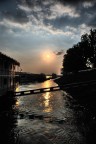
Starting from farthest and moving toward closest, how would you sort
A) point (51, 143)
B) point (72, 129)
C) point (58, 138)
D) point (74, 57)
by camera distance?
point (74, 57) → point (72, 129) → point (58, 138) → point (51, 143)

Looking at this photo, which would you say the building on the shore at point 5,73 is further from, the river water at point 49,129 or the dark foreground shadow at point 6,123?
the river water at point 49,129

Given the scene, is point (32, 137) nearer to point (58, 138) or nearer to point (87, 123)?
point (58, 138)

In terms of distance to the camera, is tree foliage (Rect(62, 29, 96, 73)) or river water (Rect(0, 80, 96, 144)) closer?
river water (Rect(0, 80, 96, 144))

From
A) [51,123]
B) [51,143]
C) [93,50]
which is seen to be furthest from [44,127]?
[93,50]

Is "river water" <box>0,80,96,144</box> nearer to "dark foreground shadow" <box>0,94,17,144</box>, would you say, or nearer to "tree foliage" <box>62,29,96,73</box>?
"dark foreground shadow" <box>0,94,17,144</box>

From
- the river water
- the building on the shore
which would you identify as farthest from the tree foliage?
the river water

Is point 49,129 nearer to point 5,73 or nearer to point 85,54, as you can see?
point 5,73

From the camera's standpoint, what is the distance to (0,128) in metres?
26.0

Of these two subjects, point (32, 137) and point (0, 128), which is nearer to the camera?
point (32, 137)

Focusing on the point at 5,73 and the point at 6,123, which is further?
the point at 5,73

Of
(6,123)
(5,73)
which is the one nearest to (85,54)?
(5,73)

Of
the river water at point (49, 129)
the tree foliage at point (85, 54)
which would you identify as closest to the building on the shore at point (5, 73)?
the river water at point (49, 129)

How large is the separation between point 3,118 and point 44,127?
7573mm

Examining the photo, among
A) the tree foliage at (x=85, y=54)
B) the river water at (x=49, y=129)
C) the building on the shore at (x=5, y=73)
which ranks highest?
the tree foliage at (x=85, y=54)
